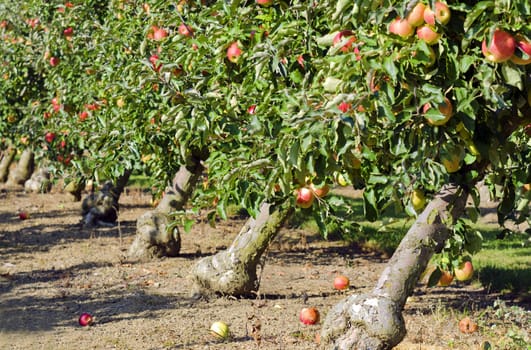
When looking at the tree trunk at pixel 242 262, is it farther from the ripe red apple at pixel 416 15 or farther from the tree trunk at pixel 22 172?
the tree trunk at pixel 22 172

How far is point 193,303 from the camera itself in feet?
22.5

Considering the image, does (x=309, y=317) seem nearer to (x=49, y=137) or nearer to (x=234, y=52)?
(x=234, y=52)

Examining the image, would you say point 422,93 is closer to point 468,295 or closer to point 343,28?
point 343,28

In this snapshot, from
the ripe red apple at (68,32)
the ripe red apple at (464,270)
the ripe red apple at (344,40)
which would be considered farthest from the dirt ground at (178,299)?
the ripe red apple at (68,32)

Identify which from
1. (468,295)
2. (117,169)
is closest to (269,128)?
(117,169)

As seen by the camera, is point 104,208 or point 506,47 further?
point 104,208

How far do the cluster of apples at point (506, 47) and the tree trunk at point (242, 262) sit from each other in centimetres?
385

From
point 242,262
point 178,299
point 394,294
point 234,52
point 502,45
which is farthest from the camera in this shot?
point 178,299

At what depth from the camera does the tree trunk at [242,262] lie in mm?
6738

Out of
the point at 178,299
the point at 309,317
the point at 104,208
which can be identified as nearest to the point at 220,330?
the point at 309,317

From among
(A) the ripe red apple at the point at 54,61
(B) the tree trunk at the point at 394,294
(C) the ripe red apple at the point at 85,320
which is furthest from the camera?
(A) the ripe red apple at the point at 54,61

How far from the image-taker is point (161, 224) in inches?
352

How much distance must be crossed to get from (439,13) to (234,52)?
6.27 feet

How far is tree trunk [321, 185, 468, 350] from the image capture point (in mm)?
4152
